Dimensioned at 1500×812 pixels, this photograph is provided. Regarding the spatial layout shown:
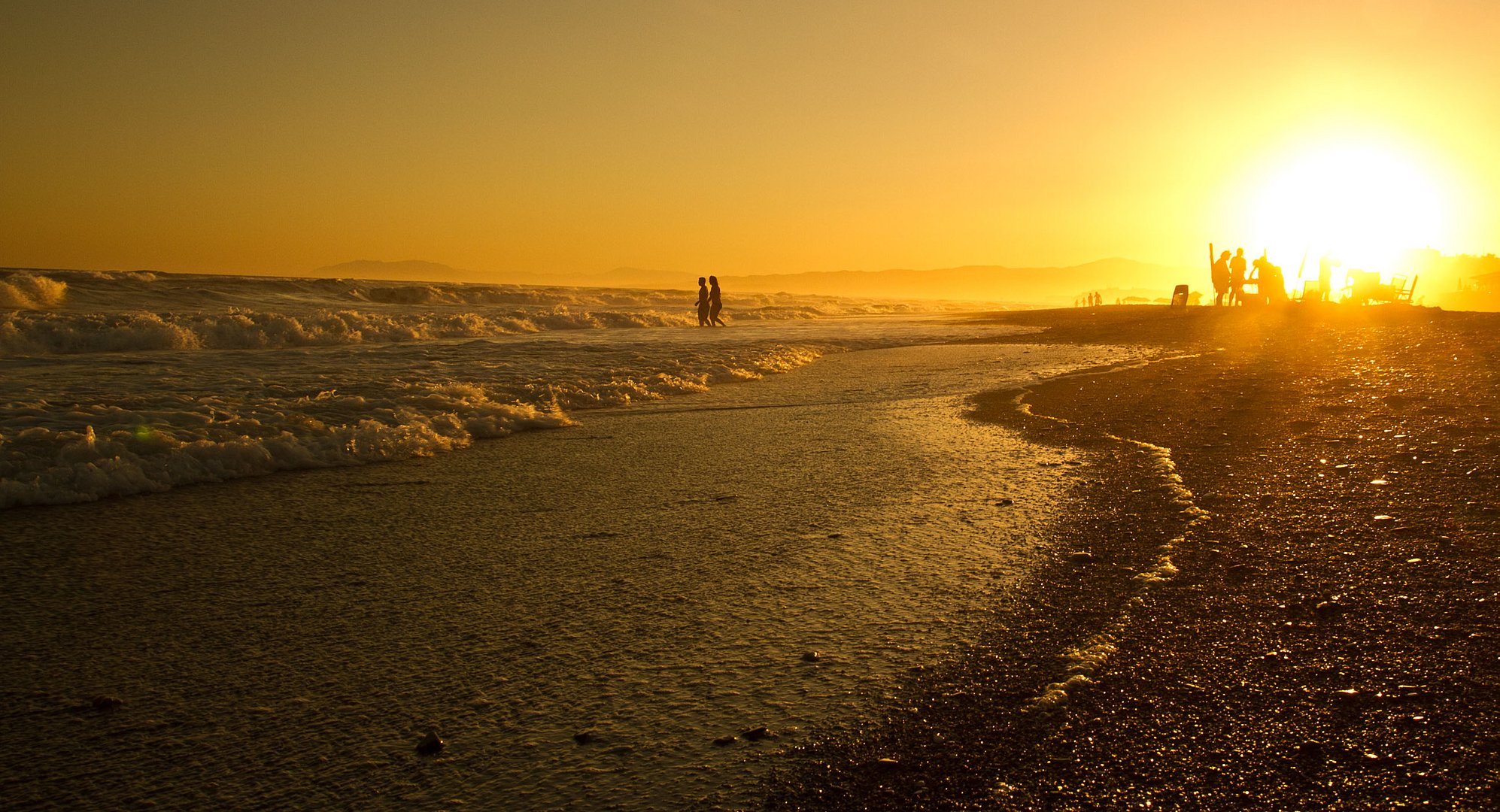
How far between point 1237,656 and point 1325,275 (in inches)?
1176

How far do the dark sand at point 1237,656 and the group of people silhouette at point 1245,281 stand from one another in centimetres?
2157

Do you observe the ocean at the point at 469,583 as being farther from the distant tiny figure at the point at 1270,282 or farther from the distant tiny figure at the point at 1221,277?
the distant tiny figure at the point at 1221,277

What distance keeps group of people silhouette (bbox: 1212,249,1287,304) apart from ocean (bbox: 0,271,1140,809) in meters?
20.8

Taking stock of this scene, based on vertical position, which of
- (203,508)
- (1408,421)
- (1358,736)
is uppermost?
(1408,421)

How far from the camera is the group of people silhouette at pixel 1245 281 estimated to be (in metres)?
25.0

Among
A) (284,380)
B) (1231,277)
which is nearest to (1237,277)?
(1231,277)

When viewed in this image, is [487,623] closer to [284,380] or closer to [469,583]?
[469,583]

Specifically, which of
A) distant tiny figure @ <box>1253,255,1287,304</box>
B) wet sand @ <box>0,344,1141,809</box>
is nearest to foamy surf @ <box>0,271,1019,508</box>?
wet sand @ <box>0,344,1141,809</box>

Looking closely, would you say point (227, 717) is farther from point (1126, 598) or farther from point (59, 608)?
point (1126, 598)

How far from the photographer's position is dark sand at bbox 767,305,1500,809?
80.5 inches

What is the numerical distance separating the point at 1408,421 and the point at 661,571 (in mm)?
5955

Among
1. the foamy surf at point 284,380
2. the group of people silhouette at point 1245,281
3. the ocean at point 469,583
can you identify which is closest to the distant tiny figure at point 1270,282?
the group of people silhouette at point 1245,281

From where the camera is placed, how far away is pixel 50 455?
5.78m

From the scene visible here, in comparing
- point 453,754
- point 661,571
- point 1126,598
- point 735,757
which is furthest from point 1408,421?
point 453,754
